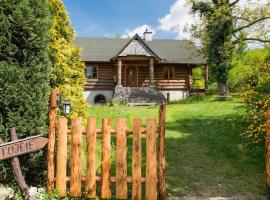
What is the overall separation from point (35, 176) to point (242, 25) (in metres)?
20.5

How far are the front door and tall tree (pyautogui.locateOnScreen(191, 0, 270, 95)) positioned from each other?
7.44 meters

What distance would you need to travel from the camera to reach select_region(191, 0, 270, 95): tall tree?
22797mm

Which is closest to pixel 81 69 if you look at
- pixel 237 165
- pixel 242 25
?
pixel 237 165

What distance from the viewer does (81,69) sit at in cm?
1009

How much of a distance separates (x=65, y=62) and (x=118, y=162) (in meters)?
3.78

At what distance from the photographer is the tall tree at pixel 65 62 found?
28.2 feet

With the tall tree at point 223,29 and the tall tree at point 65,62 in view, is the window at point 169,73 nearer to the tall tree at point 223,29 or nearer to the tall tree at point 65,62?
the tall tree at point 223,29

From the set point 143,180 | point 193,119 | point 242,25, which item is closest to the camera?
point 143,180

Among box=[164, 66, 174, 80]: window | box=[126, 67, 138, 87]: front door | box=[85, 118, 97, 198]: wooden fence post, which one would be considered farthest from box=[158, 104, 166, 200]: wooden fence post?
box=[164, 66, 174, 80]: window

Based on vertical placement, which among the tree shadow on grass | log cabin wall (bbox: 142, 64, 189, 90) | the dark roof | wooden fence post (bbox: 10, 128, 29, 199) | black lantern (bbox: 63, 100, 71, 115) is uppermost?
the dark roof

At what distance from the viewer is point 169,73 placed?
31.5m

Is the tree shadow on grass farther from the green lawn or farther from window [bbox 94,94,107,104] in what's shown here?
window [bbox 94,94,107,104]

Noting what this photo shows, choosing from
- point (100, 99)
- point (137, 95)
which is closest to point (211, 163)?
point (137, 95)

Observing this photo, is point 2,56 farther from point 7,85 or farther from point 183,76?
point 183,76
